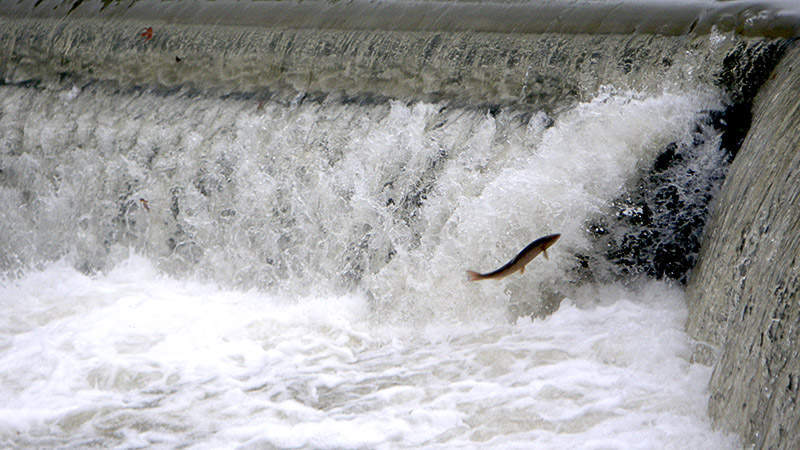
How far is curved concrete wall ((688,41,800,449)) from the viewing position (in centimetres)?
262

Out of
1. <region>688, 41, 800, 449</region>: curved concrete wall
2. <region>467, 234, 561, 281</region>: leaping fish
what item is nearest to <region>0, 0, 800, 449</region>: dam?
<region>688, 41, 800, 449</region>: curved concrete wall

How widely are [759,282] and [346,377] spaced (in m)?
1.88

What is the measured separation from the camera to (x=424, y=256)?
4.84m

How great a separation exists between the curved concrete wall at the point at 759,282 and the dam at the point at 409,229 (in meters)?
0.01

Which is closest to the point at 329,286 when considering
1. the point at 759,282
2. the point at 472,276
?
the point at 472,276

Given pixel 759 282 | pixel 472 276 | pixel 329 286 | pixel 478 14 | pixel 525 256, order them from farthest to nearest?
pixel 478 14 → pixel 329 286 → pixel 472 276 → pixel 525 256 → pixel 759 282

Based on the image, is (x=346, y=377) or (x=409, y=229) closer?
(x=346, y=377)

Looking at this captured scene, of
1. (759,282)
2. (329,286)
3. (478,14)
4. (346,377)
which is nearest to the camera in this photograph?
(759,282)

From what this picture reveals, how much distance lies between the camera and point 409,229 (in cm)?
503

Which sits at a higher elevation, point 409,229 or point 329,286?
point 409,229

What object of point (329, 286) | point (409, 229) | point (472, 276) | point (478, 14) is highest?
point (478, 14)

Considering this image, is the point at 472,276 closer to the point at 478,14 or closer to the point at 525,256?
the point at 525,256

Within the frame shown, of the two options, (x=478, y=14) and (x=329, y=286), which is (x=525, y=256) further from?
(x=478, y=14)

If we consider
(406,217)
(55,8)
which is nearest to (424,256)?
(406,217)
